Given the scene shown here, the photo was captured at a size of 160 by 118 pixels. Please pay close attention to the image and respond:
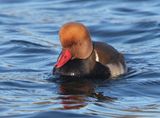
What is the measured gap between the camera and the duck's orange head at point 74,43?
12.4 meters

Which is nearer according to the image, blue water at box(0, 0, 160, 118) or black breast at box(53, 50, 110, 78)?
blue water at box(0, 0, 160, 118)

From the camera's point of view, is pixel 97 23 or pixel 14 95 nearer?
pixel 14 95

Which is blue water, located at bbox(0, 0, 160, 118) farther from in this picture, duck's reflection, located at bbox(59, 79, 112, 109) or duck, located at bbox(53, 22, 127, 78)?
duck, located at bbox(53, 22, 127, 78)

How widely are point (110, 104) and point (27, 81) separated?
2133 mm

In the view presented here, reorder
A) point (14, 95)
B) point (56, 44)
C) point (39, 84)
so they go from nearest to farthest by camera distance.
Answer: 1. point (14, 95)
2. point (39, 84)
3. point (56, 44)

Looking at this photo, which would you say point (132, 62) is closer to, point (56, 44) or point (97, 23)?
point (56, 44)

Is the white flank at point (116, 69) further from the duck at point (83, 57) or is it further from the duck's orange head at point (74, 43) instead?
the duck's orange head at point (74, 43)

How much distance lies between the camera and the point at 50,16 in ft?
63.5

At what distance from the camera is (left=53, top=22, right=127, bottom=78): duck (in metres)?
12.5

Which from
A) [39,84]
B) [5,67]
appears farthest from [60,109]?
[5,67]

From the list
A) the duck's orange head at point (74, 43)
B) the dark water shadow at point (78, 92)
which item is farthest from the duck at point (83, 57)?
the dark water shadow at point (78, 92)

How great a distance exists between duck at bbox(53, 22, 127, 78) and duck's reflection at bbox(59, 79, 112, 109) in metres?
0.22

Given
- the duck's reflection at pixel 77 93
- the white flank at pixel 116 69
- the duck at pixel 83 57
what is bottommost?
the duck's reflection at pixel 77 93

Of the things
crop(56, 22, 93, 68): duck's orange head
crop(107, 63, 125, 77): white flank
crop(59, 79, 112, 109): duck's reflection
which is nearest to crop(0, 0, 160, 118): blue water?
crop(59, 79, 112, 109): duck's reflection
